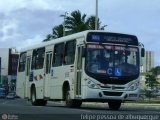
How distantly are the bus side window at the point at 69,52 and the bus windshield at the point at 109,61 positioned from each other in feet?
4.94

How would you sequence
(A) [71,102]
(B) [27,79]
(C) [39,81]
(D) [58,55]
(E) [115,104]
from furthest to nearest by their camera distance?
1. (B) [27,79]
2. (C) [39,81]
3. (D) [58,55]
4. (E) [115,104]
5. (A) [71,102]

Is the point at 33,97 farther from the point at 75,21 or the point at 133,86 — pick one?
the point at 75,21

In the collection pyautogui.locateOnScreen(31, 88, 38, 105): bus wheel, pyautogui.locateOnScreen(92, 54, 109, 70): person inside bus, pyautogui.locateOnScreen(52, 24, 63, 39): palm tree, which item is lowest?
pyautogui.locateOnScreen(31, 88, 38, 105): bus wheel

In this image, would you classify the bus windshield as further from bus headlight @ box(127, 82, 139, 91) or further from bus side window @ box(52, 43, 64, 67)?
bus side window @ box(52, 43, 64, 67)

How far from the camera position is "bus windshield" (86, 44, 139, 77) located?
24.8m

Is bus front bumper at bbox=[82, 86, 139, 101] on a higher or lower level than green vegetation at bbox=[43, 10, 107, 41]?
lower

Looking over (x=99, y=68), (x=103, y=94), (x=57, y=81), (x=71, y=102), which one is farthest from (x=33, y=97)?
(x=99, y=68)

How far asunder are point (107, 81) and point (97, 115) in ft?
49.2

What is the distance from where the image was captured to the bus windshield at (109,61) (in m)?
24.8

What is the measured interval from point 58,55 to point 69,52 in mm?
1645

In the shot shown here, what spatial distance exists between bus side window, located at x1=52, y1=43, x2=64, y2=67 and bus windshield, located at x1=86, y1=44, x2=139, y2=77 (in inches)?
121

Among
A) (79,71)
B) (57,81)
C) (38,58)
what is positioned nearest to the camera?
(79,71)

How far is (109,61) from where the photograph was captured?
81.7 ft

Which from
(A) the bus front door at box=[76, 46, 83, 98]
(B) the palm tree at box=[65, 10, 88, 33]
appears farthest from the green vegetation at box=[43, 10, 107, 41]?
(A) the bus front door at box=[76, 46, 83, 98]
